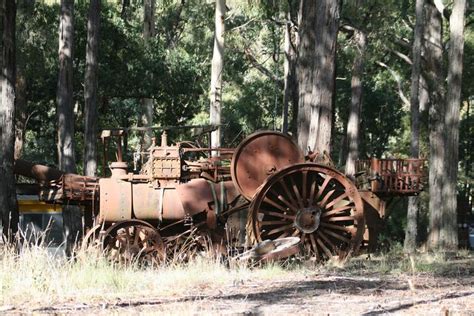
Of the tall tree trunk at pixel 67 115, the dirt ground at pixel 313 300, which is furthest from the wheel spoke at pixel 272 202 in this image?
the tall tree trunk at pixel 67 115

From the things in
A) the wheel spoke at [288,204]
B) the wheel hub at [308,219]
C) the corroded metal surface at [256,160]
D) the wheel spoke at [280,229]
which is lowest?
the wheel spoke at [280,229]

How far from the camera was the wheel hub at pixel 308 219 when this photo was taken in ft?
49.7

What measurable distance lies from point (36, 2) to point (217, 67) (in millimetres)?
7811

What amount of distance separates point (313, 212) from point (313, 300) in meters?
6.28

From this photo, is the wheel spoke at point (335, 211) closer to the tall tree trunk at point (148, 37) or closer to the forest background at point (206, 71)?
the forest background at point (206, 71)

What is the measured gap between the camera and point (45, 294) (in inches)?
358

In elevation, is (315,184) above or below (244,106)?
below

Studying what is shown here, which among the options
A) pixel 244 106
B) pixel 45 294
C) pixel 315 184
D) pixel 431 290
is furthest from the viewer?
pixel 244 106

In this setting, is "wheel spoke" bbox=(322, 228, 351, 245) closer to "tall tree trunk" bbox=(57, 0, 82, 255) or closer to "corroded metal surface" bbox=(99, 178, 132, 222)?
"corroded metal surface" bbox=(99, 178, 132, 222)

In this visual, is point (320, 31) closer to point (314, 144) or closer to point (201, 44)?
point (314, 144)

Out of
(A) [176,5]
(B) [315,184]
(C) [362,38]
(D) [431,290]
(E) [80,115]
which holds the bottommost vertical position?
(D) [431,290]

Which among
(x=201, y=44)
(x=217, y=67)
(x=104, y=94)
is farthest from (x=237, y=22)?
(x=104, y=94)

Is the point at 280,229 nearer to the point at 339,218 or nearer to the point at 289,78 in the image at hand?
the point at 339,218

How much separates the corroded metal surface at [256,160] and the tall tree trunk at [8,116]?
4.13 m
